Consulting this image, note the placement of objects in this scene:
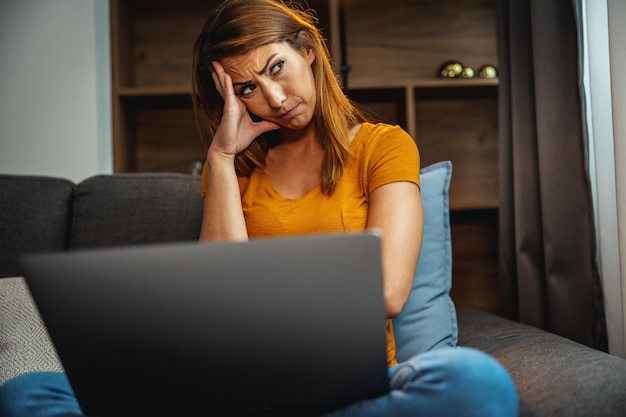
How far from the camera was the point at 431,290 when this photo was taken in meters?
1.30

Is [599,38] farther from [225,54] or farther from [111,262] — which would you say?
[111,262]

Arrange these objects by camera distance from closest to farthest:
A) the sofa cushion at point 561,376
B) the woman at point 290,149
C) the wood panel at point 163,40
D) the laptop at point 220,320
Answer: the laptop at point 220,320 → the sofa cushion at point 561,376 → the woman at point 290,149 → the wood panel at point 163,40

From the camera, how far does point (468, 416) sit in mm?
748

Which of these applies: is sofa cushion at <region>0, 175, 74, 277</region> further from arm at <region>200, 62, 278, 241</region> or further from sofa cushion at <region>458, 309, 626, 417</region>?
sofa cushion at <region>458, 309, 626, 417</region>

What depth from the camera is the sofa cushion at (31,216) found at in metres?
1.46

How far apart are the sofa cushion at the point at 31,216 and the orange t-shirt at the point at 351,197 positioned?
524 millimetres

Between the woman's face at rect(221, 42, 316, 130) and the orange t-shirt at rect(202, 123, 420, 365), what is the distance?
0.45 feet

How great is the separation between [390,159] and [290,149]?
298mm

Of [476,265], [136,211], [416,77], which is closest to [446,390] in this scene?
[136,211]

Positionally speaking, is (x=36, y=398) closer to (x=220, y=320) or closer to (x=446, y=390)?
(x=220, y=320)

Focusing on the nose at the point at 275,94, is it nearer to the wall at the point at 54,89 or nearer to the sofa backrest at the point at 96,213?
the sofa backrest at the point at 96,213

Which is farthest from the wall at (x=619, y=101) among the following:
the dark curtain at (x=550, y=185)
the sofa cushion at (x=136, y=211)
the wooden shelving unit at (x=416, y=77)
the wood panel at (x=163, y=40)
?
the wood panel at (x=163, y=40)

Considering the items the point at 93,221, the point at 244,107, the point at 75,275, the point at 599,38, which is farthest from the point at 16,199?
the point at 599,38

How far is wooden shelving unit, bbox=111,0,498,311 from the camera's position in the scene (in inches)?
90.4
